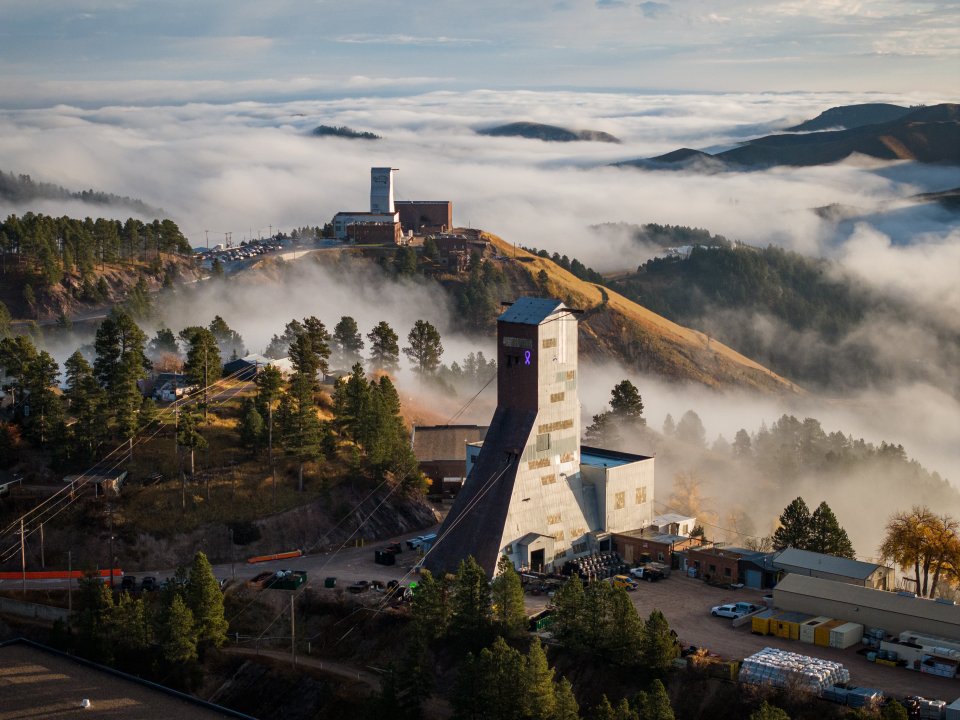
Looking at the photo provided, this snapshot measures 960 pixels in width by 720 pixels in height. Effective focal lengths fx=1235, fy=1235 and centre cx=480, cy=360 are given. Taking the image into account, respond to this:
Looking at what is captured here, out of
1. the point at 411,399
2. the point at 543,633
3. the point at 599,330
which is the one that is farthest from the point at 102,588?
the point at 599,330

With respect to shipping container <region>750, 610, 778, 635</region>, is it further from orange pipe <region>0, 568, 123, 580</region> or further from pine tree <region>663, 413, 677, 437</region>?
pine tree <region>663, 413, 677, 437</region>

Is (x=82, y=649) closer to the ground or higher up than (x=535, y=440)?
closer to the ground

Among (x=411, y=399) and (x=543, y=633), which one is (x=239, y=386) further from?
(x=543, y=633)

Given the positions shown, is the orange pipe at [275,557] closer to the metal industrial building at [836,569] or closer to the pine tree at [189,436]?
the pine tree at [189,436]

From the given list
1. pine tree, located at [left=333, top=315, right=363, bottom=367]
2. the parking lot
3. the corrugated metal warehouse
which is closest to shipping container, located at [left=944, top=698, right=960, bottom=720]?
the parking lot

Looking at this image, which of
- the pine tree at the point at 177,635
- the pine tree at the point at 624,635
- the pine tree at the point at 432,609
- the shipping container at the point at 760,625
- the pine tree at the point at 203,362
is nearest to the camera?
the pine tree at the point at 624,635

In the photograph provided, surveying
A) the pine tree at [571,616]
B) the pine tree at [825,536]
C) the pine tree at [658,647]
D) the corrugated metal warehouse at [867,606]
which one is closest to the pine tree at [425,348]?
the pine tree at [825,536]

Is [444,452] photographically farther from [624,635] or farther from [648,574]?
[624,635]
